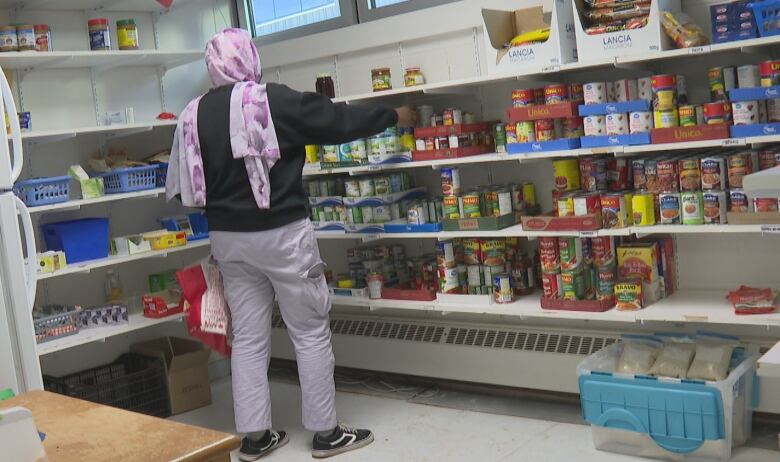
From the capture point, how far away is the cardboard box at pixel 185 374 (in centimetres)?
520

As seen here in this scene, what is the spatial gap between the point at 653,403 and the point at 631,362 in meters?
0.22

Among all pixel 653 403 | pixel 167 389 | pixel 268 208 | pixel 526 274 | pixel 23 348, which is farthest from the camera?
pixel 167 389

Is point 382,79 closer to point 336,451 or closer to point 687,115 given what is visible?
point 687,115

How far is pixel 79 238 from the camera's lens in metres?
4.89

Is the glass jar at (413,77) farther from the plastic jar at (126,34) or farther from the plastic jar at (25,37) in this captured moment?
the plastic jar at (25,37)

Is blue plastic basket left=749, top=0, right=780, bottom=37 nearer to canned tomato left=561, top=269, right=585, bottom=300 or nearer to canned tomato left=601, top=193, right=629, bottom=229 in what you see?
canned tomato left=601, top=193, right=629, bottom=229

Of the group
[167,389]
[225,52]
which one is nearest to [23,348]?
[225,52]

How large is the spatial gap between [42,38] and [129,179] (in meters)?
0.85

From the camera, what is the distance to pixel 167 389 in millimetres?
5211

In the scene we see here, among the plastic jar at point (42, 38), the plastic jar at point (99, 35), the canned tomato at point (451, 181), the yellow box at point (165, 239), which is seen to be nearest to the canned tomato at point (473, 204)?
the canned tomato at point (451, 181)

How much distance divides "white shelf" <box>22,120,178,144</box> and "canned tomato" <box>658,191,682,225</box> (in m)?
2.80

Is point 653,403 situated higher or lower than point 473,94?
lower

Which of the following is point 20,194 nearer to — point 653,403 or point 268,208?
point 268,208

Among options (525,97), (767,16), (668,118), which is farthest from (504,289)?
(767,16)
